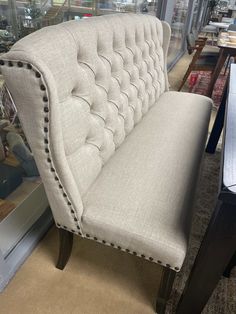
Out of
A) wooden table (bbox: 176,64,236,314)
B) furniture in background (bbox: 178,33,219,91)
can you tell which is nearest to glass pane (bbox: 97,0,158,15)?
furniture in background (bbox: 178,33,219,91)

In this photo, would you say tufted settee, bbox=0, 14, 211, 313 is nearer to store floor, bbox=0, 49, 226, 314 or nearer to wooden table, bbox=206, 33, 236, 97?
store floor, bbox=0, 49, 226, 314

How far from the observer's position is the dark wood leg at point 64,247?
104cm

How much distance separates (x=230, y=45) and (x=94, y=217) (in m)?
2.79

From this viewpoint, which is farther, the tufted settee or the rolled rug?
the rolled rug

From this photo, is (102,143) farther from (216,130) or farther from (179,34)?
(179,34)

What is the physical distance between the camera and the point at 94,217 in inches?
34.3

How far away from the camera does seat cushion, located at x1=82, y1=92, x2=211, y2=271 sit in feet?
2.70

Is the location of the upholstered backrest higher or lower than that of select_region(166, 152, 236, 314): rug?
higher

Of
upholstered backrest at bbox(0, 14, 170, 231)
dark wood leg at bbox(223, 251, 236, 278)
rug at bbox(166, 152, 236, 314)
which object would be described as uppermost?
upholstered backrest at bbox(0, 14, 170, 231)

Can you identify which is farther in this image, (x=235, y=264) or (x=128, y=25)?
(x=128, y=25)

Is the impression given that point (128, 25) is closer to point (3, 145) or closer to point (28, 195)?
point (3, 145)

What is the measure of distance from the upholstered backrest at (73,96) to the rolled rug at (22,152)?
50 cm

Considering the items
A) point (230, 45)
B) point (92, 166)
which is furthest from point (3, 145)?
point (230, 45)

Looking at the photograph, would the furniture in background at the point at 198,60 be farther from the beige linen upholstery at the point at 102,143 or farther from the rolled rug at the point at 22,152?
the rolled rug at the point at 22,152
